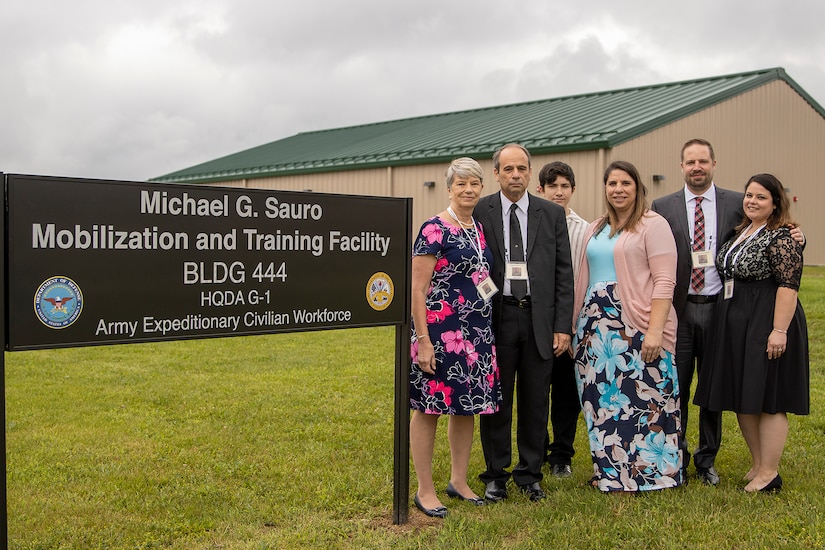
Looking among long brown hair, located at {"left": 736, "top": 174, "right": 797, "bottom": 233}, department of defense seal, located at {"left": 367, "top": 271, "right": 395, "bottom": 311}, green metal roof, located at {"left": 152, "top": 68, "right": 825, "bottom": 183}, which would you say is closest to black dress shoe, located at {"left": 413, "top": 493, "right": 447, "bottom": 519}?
department of defense seal, located at {"left": 367, "top": 271, "right": 395, "bottom": 311}

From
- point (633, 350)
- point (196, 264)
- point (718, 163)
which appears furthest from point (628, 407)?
point (718, 163)

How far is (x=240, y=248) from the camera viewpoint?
3580 mm

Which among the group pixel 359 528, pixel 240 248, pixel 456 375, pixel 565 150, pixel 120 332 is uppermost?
pixel 565 150

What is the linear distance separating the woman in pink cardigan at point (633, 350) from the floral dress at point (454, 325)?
2.48 ft

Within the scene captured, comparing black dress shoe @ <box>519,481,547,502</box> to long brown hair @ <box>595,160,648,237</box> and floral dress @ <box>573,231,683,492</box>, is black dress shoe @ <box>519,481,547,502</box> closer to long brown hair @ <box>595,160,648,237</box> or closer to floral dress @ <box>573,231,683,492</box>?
floral dress @ <box>573,231,683,492</box>

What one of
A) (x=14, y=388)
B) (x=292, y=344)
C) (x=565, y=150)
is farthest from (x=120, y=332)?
(x=565, y=150)

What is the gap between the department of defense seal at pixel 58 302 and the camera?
10.0ft

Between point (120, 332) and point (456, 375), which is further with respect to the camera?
point (456, 375)

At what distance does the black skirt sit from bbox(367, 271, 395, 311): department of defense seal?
2046mm

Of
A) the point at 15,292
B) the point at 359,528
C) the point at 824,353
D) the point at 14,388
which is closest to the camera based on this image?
the point at 15,292

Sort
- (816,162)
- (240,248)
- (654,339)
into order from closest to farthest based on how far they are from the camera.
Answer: (240,248)
(654,339)
(816,162)

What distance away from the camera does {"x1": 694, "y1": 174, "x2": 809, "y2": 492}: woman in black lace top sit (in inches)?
174

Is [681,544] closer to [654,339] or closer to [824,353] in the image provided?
[654,339]

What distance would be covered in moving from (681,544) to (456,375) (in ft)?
4.59
